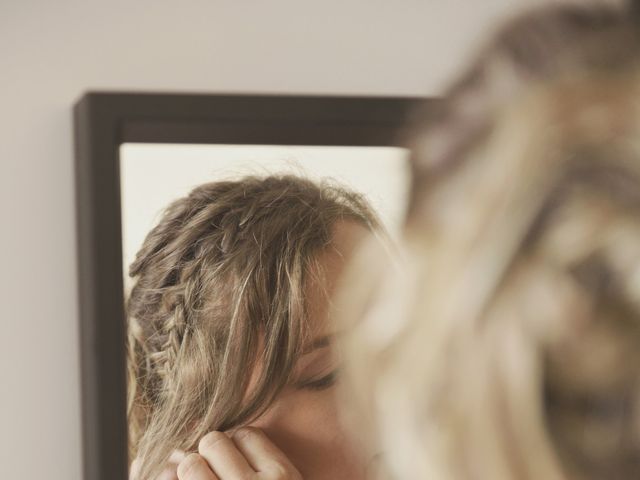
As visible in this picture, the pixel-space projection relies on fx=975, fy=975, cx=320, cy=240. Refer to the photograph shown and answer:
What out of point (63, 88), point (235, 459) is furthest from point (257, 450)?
point (63, 88)

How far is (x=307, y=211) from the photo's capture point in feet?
3.12

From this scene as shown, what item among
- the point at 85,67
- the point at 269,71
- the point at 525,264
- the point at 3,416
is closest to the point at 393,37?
the point at 269,71

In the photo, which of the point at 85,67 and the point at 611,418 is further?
the point at 85,67

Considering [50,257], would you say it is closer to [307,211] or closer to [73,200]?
[73,200]

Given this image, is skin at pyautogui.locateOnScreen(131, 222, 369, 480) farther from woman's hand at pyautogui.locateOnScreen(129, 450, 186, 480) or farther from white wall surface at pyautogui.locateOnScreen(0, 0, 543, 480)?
white wall surface at pyautogui.locateOnScreen(0, 0, 543, 480)

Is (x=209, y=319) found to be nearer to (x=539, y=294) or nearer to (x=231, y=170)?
(x=231, y=170)

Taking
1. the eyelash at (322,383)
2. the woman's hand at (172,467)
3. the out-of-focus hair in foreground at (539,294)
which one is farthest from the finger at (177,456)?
the out-of-focus hair in foreground at (539,294)

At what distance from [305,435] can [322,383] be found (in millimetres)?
53

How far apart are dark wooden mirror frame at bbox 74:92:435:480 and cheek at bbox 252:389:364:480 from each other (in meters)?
0.14

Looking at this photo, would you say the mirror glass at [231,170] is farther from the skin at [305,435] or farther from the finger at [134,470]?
the finger at [134,470]

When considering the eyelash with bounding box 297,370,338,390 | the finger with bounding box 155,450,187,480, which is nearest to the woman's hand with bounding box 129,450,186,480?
the finger with bounding box 155,450,187,480

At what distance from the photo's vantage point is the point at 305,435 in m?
0.94

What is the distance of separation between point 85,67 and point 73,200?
127 mm

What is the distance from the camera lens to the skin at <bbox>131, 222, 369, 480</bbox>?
2.96 ft
